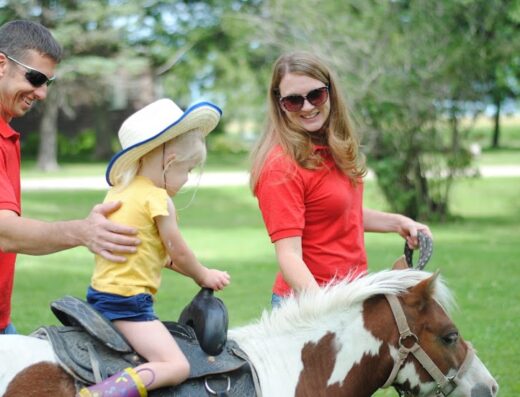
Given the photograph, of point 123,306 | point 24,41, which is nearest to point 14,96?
point 24,41

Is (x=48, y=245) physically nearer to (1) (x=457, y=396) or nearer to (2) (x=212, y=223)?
(1) (x=457, y=396)

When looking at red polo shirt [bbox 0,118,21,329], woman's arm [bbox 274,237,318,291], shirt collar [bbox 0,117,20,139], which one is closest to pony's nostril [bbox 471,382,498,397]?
woman's arm [bbox 274,237,318,291]

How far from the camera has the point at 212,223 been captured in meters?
20.6

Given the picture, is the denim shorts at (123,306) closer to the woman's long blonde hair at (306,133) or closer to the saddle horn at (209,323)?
the saddle horn at (209,323)

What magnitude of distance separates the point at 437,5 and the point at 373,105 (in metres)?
2.43

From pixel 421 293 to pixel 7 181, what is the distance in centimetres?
177

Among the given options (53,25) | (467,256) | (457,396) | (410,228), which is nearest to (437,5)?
(467,256)

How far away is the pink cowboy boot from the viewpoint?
10.9 ft

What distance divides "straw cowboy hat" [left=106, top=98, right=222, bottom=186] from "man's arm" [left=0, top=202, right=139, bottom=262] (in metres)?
0.20

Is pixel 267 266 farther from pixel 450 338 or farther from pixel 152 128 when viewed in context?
pixel 152 128

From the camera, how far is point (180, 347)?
12.0ft

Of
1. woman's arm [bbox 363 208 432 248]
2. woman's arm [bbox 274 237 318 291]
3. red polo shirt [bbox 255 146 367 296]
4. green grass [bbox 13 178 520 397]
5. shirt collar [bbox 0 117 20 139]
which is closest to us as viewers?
shirt collar [bbox 0 117 20 139]

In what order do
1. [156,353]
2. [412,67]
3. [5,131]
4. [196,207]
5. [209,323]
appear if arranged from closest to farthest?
[156,353]
[209,323]
[5,131]
[412,67]
[196,207]

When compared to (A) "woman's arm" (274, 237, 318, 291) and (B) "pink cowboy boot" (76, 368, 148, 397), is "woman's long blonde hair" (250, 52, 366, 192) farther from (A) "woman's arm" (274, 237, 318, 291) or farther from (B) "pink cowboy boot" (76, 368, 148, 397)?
(B) "pink cowboy boot" (76, 368, 148, 397)
